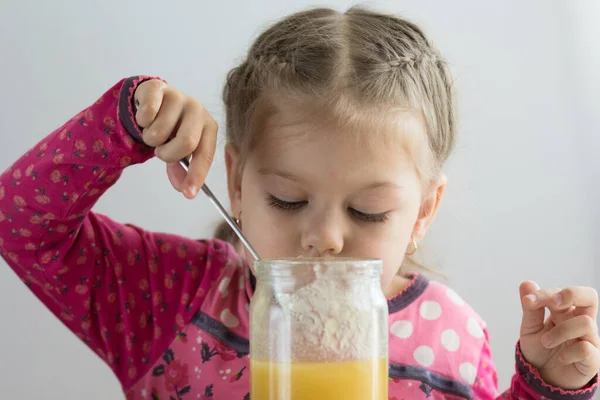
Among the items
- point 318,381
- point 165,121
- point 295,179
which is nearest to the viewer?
point 318,381

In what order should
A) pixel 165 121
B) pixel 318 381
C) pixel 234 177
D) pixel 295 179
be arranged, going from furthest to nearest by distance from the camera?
1. pixel 234 177
2. pixel 295 179
3. pixel 165 121
4. pixel 318 381

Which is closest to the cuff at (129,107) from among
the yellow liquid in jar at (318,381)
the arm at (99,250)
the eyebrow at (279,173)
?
the arm at (99,250)

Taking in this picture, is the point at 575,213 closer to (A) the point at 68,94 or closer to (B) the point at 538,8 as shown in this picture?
(B) the point at 538,8

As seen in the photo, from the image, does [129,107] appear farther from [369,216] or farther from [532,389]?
[532,389]

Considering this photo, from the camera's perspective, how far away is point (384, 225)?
84 cm

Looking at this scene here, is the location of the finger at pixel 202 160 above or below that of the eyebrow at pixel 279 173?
above

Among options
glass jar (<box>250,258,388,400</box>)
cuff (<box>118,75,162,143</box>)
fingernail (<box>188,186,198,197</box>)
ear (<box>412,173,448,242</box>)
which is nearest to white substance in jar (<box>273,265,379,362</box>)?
glass jar (<box>250,258,388,400</box>)

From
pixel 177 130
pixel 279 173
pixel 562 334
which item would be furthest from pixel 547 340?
pixel 177 130

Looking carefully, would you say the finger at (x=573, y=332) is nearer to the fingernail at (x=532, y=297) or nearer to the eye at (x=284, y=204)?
the fingernail at (x=532, y=297)

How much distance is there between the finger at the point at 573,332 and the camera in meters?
0.82

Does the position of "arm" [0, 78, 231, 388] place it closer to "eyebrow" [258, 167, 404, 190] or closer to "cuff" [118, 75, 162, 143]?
"cuff" [118, 75, 162, 143]

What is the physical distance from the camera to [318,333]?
0.61 metres

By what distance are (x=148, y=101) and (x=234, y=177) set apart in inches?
8.9

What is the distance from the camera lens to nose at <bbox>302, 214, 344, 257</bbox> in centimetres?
78
